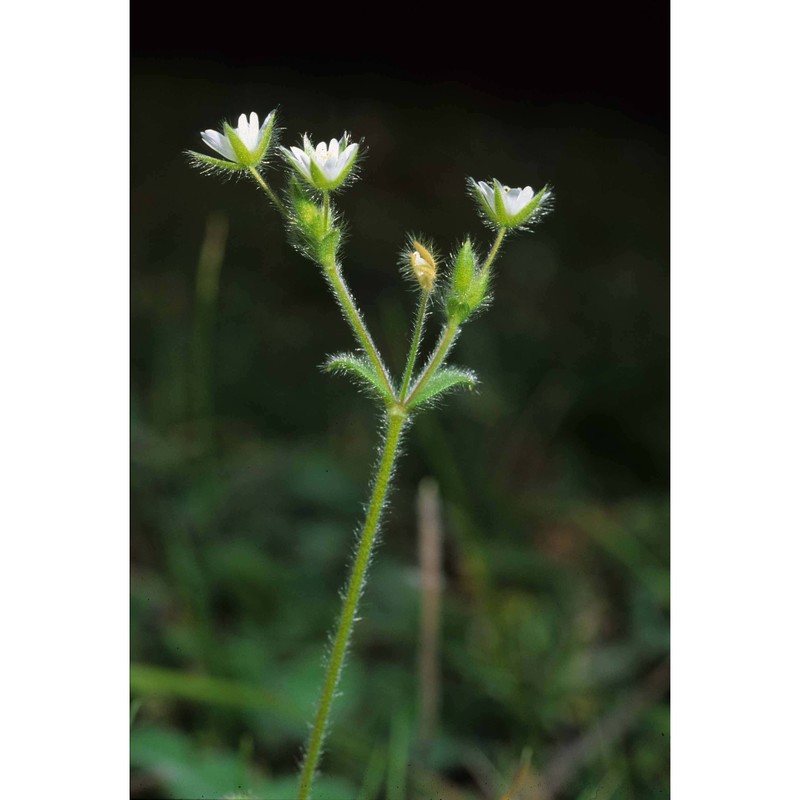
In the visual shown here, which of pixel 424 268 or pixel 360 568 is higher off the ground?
pixel 424 268

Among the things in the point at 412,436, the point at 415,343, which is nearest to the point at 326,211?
the point at 415,343

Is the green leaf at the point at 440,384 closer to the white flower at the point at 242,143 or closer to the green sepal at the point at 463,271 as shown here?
the green sepal at the point at 463,271

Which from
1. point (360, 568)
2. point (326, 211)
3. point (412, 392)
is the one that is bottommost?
point (360, 568)

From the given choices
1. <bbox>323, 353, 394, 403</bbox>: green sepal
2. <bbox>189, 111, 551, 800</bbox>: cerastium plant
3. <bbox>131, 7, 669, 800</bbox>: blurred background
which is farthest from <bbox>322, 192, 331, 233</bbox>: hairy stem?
<bbox>131, 7, 669, 800</bbox>: blurred background

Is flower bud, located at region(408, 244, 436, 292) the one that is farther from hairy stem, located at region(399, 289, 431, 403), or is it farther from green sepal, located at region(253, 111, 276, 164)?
green sepal, located at region(253, 111, 276, 164)

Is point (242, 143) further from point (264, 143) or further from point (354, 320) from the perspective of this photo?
point (354, 320)

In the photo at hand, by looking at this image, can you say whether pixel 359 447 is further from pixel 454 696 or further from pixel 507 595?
pixel 454 696

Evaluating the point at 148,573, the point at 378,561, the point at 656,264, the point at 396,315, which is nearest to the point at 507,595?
the point at 378,561
